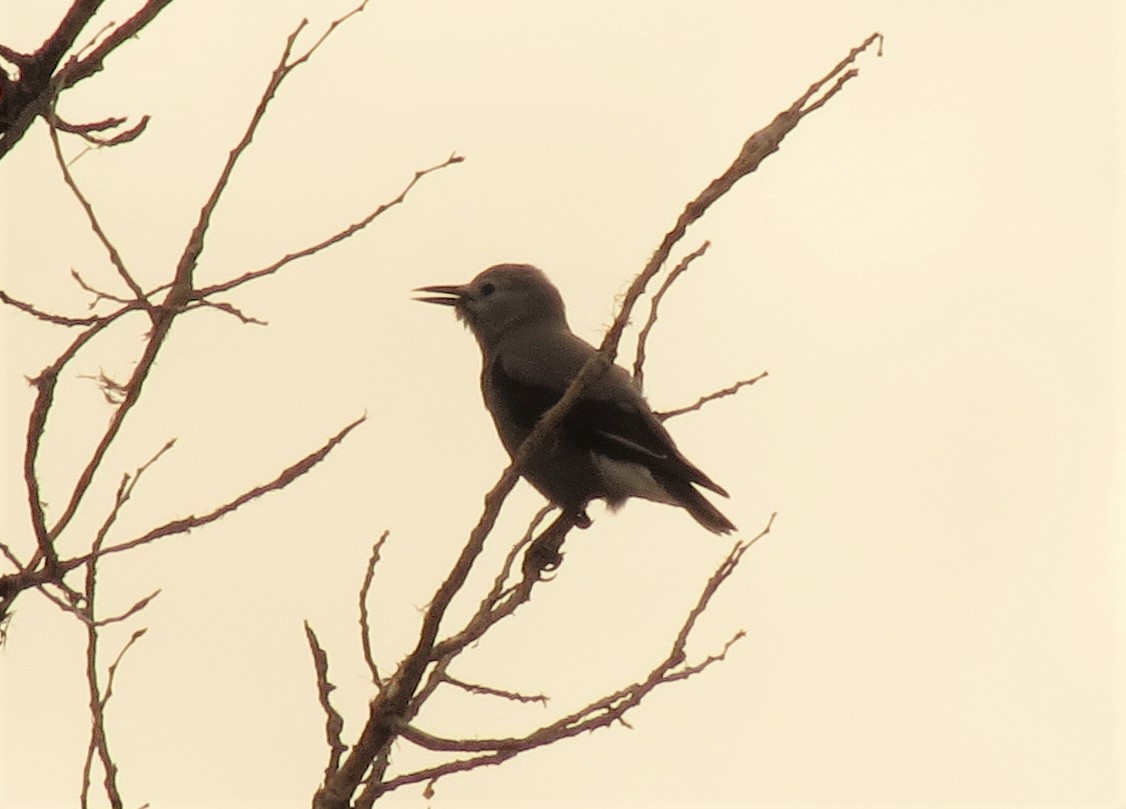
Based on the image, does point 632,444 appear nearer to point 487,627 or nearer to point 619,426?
point 619,426

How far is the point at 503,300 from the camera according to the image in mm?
7832

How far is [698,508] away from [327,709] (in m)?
2.98

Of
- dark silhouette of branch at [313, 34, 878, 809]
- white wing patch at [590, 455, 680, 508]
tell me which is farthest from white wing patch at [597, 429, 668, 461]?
dark silhouette of branch at [313, 34, 878, 809]

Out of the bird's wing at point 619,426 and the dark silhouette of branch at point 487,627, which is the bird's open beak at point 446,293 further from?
the dark silhouette of branch at point 487,627

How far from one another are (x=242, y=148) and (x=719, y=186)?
111 cm

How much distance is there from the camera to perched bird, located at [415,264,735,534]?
6.25 m

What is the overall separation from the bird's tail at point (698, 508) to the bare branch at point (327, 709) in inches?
114

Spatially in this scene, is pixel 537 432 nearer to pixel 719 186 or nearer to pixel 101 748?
pixel 719 186

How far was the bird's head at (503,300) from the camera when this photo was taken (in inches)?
305

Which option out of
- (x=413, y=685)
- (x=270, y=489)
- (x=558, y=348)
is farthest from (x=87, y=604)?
(x=558, y=348)

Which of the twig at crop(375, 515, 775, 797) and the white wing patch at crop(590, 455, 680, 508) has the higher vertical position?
the white wing patch at crop(590, 455, 680, 508)

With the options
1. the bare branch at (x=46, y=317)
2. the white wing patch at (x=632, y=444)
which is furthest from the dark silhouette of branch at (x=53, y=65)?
the white wing patch at (x=632, y=444)

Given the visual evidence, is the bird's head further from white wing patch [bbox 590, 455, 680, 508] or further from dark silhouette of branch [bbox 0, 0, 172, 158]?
dark silhouette of branch [bbox 0, 0, 172, 158]

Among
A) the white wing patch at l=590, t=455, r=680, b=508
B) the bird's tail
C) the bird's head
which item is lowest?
the bird's tail
